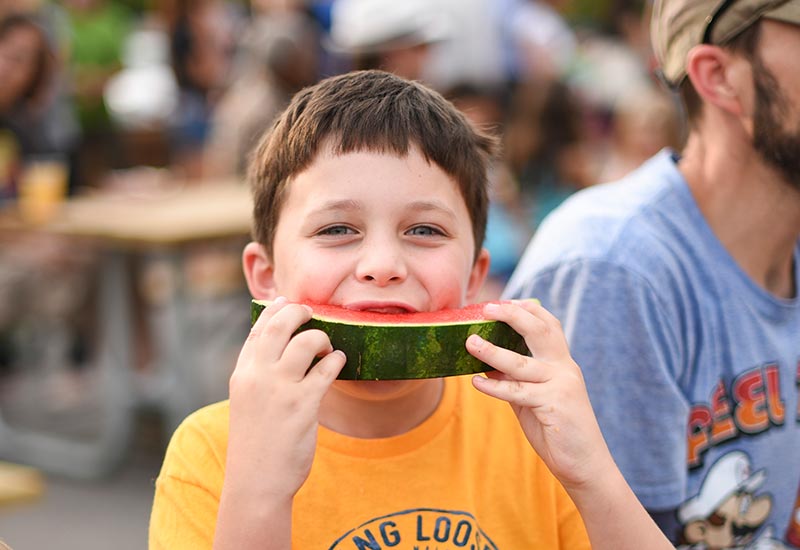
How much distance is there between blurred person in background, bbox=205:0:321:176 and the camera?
7633 millimetres

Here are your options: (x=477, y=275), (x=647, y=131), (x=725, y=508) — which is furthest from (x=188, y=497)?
(x=647, y=131)

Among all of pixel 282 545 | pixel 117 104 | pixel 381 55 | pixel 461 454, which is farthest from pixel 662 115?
pixel 117 104

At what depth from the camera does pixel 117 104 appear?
15984 millimetres

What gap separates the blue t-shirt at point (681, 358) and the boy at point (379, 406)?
414mm

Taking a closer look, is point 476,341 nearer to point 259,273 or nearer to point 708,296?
point 259,273

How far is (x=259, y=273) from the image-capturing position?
2.53m

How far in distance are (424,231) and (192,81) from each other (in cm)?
917

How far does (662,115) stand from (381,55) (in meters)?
2.52

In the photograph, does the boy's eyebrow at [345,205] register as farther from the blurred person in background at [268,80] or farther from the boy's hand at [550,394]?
the blurred person in background at [268,80]

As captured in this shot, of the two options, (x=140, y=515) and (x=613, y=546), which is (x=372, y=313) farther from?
(x=140, y=515)

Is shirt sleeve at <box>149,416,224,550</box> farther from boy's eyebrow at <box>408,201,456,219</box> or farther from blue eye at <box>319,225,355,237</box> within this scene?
boy's eyebrow at <box>408,201,456,219</box>

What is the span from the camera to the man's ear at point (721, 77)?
2873 mm

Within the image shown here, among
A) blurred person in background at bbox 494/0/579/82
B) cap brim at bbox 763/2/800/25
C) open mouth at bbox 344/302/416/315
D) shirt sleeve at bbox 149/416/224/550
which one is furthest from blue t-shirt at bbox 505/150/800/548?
blurred person in background at bbox 494/0/579/82

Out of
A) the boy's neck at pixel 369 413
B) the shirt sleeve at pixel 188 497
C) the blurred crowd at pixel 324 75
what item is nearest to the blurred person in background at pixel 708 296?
the boy's neck at pixel 369 413
